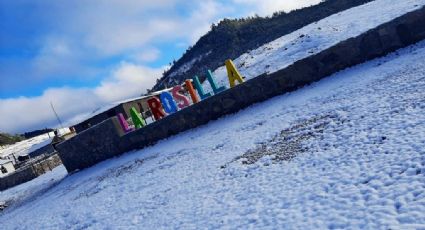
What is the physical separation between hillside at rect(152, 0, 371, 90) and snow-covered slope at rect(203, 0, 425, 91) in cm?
985

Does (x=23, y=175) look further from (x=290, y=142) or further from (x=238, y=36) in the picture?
(x=238, y=36)

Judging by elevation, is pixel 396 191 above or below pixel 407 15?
below

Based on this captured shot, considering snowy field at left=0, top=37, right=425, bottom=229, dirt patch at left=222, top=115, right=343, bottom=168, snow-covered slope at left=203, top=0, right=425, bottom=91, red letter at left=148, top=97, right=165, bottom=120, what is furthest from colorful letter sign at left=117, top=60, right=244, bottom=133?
dirt patch at left=222, top=115, right=343, bottom=168

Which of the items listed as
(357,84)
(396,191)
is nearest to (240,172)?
(396,191)

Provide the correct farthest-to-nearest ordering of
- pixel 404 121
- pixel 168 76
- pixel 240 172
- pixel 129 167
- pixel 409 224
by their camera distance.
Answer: pixel 168 76
pixel 129 167
pixel 240 172
pixel 404 121
pixel 409 224

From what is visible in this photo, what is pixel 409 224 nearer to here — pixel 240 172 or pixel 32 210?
pixel 240 172

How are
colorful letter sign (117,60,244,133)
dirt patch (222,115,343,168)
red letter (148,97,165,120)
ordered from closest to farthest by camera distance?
dirt patch (222,115,343,168), colorful letter sign (117,60,244,133), red letter (148,97,165,120)

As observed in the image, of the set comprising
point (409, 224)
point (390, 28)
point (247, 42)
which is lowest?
point (409, 224)

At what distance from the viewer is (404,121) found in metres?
7.86

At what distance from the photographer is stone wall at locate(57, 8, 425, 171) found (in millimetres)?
14477

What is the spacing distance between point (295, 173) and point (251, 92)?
30.3 ft

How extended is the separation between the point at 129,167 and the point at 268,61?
16303 mm

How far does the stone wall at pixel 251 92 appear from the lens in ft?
47.5

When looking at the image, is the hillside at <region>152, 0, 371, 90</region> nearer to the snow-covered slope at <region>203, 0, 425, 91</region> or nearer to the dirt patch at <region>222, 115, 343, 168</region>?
the snow-covered slope at <region>203, 0, 425, 91</region>
